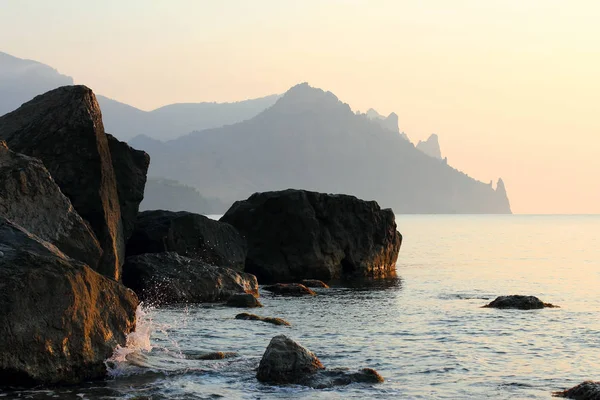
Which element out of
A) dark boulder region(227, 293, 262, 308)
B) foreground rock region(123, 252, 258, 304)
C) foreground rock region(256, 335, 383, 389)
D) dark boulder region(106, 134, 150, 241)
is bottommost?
foreground rock region(256, 335, 383, 389)

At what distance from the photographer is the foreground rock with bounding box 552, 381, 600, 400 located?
48.0 feet

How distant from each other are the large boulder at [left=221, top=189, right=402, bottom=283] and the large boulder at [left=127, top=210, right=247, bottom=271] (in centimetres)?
461

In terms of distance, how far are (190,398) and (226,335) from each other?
25.6 feet

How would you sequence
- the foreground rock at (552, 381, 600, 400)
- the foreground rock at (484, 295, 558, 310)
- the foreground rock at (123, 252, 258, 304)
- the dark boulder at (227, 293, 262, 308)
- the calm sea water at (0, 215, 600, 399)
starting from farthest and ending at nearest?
1. the foreground rock at (484, 295, 558, 310)
2. the foreground rock at (123, 252, 258, 304)
3. the dark boulder at (227, 293, 262, 308)
4. the calm sea water at (0, 215, 600, 399)
5. the foreground rock at (552, 381, 600, 400)

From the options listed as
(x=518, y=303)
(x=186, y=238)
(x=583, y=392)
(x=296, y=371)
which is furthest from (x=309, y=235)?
(x=583, y=392)

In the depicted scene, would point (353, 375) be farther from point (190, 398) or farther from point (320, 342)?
point (320, 342)

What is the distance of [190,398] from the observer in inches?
578

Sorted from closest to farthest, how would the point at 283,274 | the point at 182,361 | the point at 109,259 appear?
1. the point at 182,361
2. the point at 109,259
3. the point at 283,274

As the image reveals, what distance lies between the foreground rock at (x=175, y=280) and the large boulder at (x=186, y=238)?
404 cm

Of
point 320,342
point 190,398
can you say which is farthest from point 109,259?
point 190,398

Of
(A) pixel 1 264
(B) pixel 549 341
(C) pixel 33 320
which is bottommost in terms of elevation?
(B) pixel 549 341

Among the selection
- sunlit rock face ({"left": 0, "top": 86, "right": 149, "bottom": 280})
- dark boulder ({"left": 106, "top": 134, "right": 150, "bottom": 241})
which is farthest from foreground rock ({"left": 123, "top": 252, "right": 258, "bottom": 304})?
sunlit rock face ({"left": 0, "top": 86, "right": 149, "bottom": 280})

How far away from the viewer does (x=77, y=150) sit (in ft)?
87.6

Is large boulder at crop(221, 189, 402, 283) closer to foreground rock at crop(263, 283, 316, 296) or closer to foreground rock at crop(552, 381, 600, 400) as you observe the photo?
foreground rock at crop(263, 283, 316, 296)
